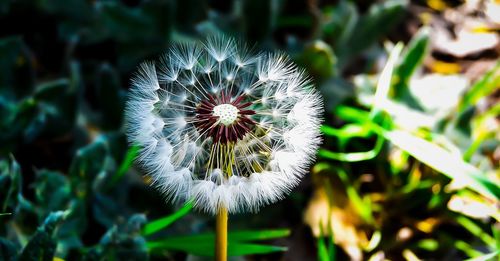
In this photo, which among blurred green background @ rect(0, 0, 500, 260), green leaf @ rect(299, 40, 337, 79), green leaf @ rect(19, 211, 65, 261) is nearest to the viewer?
green leaf @ rect(19, 211, 65, 261)

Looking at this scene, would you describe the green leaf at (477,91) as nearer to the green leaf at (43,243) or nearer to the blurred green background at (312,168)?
the blurred green background at (312,168)

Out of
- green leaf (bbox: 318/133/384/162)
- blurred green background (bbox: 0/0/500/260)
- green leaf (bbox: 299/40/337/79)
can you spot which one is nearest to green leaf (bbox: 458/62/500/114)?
blurred green background (bbox: 0/0/500/260)

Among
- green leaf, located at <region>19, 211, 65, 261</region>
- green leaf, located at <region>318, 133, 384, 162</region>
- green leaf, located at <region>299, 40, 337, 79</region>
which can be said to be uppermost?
green leaf, located at <region>299, 40, 337, 79</region>

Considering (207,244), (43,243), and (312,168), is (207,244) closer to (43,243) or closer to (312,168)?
(43,243)

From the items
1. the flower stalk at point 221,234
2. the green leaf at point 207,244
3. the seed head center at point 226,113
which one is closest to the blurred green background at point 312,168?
the green leaf at point 207,244

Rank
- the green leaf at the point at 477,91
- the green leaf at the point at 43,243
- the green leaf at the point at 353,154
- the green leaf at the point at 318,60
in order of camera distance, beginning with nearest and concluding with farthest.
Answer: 1. the green leaf at the point at 43,243
2. the green leaf at the point at 353,154
3. the green leaf at the point at 318,60
4. the green leaf at the point at 477,91

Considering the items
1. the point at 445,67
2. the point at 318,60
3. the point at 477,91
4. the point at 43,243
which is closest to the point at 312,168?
the point at 318,60

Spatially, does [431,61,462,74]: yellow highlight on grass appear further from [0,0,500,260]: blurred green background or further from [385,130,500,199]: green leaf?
[385,130,500,199]: green leaf

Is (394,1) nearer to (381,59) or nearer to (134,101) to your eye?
(381,59)
